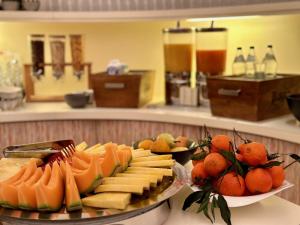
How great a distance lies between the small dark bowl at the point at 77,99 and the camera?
7.40 feet

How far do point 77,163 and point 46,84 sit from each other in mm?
1769

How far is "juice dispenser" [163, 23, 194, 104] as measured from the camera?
2.30 metres

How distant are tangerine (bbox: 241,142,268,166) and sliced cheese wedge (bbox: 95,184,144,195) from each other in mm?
273

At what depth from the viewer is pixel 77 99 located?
226cm

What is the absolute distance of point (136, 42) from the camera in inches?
105

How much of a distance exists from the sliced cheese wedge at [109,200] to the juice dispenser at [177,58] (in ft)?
5.09

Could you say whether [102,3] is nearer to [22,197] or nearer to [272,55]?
[272,55]

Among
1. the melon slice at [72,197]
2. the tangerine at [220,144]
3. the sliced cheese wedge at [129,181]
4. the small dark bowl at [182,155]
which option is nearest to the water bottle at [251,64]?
the small dark bowl at [182,155]

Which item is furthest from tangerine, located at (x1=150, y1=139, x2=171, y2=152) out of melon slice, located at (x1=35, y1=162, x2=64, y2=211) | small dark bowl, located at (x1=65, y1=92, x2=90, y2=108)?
small dark bowl, located at (x1=65, y1=92, x2=90, y2=108)

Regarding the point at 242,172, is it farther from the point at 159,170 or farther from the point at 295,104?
the point at 295,104

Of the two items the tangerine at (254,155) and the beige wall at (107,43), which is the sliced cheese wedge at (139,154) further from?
the beige wall at (107,43)

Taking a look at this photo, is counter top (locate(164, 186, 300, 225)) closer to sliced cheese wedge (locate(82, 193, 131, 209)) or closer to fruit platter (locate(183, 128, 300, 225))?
fruit platter (locate(183, 128, 300, 225))

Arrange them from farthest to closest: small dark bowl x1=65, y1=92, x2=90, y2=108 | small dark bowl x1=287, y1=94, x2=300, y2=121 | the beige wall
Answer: the beige wall → small dark bowl x1=65, y1=92, x2=90, y2=108 → small dark bowl x1=287, y1=94, x2=300, y2=121

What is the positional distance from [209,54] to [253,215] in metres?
1.41
